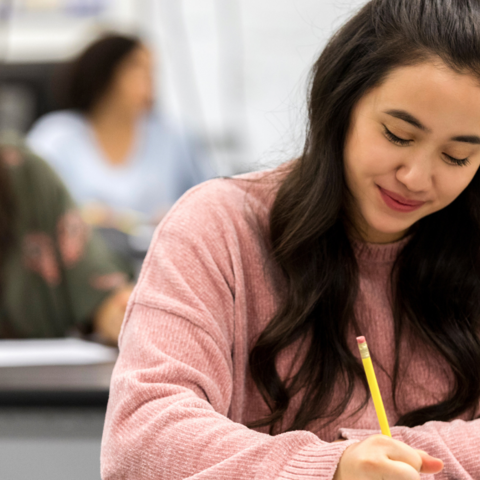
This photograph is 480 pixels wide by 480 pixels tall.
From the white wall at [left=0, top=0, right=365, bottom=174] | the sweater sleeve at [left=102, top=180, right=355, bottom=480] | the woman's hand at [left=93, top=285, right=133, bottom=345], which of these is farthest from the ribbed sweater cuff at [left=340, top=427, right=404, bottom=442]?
the white wall at [left=0, top=0, right=365, bottom=174]

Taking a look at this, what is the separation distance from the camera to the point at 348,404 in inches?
28.8

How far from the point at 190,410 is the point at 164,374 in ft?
0.15

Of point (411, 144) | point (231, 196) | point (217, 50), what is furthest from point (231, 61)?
point (411, 144)

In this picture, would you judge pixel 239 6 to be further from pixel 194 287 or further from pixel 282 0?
pixel 194 287

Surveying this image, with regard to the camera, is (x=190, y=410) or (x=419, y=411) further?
(x=419, y=411)

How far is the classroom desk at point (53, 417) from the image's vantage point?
2.50ft

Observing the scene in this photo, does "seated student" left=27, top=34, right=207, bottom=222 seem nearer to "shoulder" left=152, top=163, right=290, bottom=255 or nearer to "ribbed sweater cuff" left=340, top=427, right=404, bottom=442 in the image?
"shoulder" left=152, top=163, right=290, bottom=255

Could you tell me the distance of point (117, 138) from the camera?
101 inches

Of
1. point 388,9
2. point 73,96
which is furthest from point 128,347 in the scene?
point 73,96

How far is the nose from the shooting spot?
26.4 inches

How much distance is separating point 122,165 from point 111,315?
150 centimetres

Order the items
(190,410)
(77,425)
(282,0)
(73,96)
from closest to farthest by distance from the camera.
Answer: (190,410) → (77,425) → (73,96) → (282,0)

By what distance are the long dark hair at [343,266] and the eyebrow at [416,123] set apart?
0.15 ft

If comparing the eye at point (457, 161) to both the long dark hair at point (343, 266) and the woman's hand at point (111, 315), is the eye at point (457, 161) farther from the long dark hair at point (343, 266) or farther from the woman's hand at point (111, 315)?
the woman's hand at point (111, 315)
